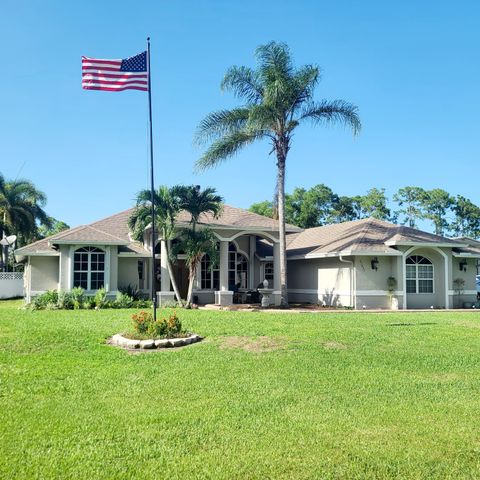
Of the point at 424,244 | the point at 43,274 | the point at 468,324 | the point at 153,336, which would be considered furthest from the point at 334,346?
the point at 43,274

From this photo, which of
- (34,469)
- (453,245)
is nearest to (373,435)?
(34,469)

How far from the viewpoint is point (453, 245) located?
23531 mm

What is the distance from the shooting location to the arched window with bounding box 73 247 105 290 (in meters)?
21.9

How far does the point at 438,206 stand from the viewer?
5828 centimetres

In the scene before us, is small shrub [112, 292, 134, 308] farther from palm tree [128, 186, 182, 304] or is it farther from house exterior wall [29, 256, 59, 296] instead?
house exterior wall [29, 256, 59, 296]

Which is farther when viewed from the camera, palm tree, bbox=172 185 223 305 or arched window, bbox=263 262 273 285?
arched window, bbox=263 262 273 285

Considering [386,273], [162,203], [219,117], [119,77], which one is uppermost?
[219,117]

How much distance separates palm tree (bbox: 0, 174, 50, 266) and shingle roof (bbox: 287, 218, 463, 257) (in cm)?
1958

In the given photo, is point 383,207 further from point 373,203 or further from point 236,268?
point 236,268

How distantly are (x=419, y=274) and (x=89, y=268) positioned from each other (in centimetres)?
1465

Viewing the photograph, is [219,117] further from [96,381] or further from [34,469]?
[34,469]

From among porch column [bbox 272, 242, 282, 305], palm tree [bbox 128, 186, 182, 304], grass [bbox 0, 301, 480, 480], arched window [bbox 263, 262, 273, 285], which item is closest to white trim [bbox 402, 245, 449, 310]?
porch column [bbox 272, 242, 282, 305]

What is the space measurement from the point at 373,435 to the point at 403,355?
15.7ft

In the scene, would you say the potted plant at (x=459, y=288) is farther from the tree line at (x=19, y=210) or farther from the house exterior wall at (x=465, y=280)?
the tree line at (x=19, y=210)
